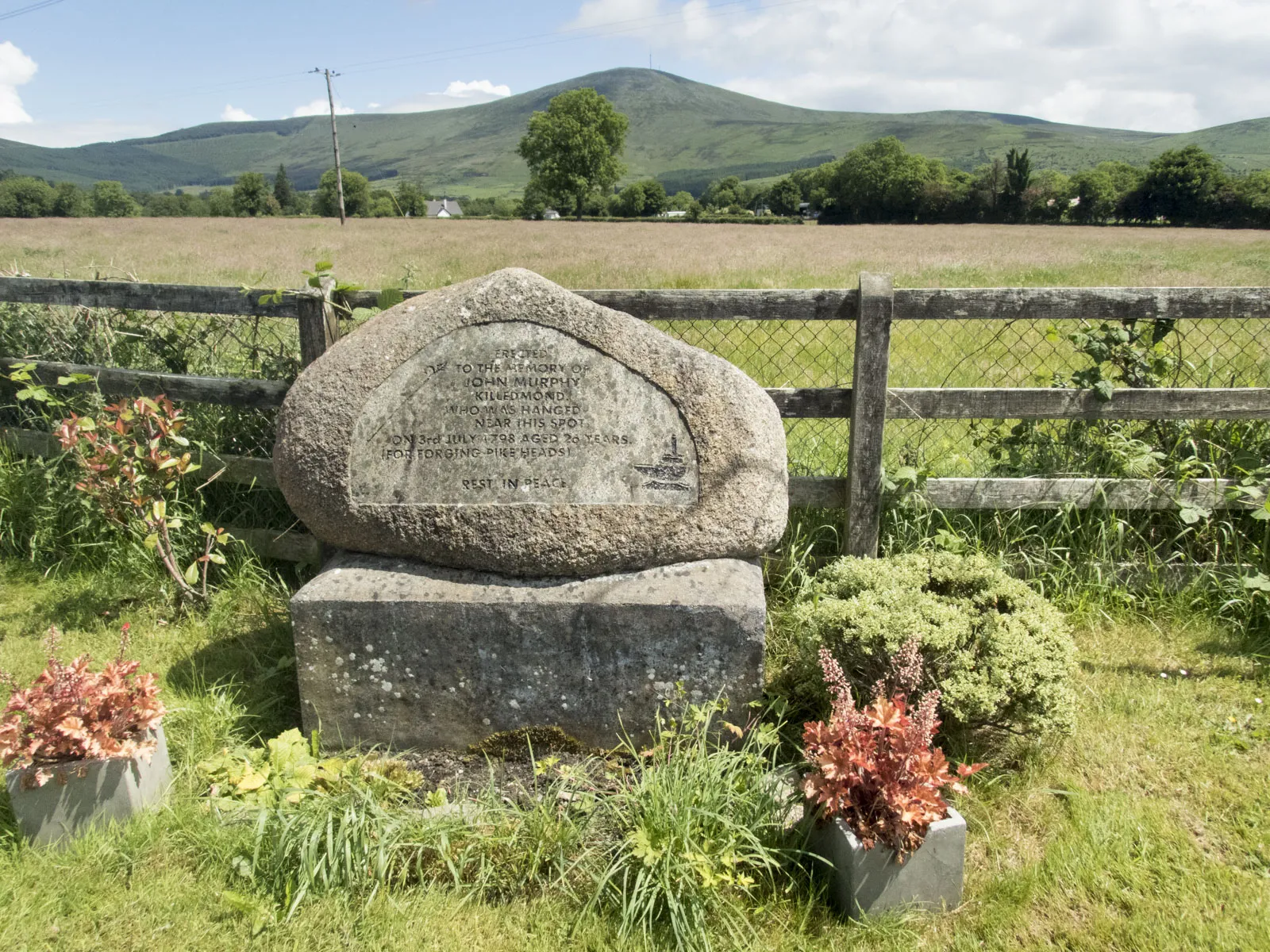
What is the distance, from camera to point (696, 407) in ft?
11.1

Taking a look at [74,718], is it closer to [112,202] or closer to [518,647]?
[518,647]

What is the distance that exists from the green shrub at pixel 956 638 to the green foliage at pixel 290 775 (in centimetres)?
168

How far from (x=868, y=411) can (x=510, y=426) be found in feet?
5.68

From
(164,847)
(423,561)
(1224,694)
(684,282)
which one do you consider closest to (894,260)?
(684,282)

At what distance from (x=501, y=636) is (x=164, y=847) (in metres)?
1.35

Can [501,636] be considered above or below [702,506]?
below

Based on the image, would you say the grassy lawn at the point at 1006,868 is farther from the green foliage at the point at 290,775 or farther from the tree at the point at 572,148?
the tree at the point at 572,148

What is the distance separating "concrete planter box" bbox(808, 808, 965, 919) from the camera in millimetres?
2598

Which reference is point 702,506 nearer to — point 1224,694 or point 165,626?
point 1224,694

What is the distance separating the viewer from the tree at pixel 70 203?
2361 inches

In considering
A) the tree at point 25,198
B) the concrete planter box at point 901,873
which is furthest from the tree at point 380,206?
the concrete planter box at point 901,873

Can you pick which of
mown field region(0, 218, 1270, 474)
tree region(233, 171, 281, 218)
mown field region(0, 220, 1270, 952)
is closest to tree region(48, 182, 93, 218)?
tree region(233, 171, 281, 218)

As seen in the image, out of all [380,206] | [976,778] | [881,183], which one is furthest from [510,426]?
[380,206]

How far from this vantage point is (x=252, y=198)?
255ft
